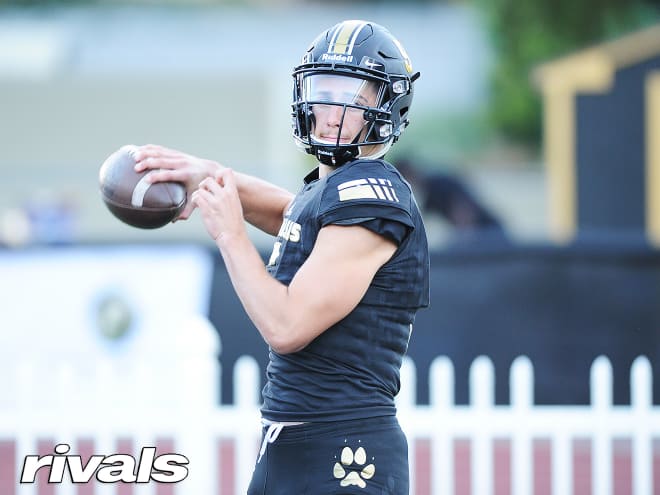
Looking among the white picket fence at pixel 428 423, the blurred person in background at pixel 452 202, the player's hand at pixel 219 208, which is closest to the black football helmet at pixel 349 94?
the player's hand at pixel 219 208

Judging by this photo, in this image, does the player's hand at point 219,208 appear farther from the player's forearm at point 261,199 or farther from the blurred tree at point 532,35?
the blurred tree at point 532,35

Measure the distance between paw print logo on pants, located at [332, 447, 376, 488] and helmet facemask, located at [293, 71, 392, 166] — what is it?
0.77 metres

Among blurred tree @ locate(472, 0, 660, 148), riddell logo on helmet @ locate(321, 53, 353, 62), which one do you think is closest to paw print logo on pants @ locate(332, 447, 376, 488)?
riddell logo on helmet @ locate(321, 53, 353, 62)

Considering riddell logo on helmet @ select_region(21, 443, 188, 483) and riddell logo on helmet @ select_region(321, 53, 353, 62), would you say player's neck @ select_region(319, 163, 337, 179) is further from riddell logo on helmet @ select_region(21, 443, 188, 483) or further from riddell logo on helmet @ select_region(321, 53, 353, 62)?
riddell logo on helmet @ select_region(21, 443, 188, 483)

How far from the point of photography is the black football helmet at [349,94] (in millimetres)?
3039

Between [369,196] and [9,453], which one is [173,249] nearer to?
[9,453]

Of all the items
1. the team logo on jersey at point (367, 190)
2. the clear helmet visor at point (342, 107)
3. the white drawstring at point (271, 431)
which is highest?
the clear helmet visor at point (342, 107)

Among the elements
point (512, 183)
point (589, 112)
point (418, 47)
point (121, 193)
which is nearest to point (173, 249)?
point (121, 193)

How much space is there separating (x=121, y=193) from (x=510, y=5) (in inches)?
648

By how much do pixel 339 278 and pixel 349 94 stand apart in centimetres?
53

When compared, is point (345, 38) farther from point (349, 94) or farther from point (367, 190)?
point (367, 190)

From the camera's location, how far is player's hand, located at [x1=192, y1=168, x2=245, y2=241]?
295 cm

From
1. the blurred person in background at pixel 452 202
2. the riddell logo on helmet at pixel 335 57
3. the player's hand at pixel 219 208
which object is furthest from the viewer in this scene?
the blurred person in background at pixel 452 202

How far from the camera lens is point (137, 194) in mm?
3291
